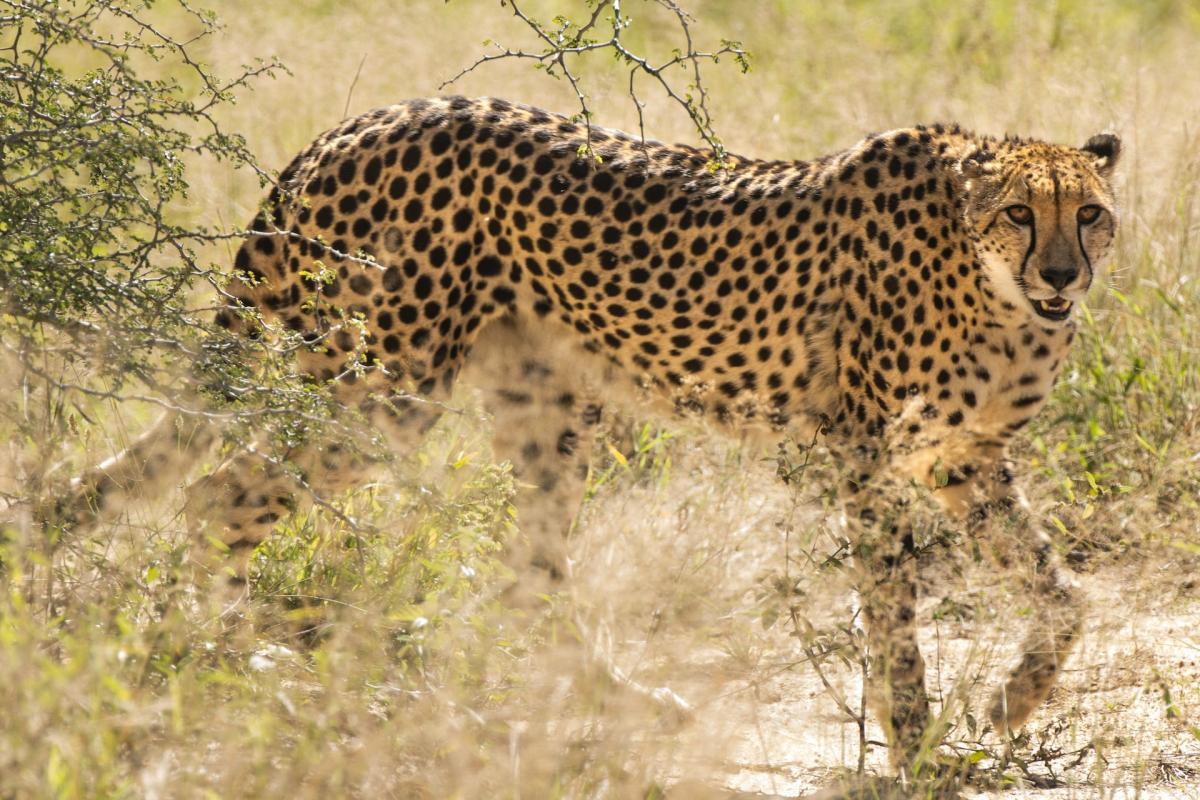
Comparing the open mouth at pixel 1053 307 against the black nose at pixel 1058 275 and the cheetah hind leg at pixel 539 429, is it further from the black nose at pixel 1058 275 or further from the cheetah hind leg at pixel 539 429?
the cheetah hind leg at pixel 539 429

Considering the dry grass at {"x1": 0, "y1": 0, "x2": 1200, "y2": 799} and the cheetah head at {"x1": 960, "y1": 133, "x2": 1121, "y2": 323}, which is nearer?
the dry grass at {"x1": 0, "y1": 0, "x2": 1200, "y2": 799}

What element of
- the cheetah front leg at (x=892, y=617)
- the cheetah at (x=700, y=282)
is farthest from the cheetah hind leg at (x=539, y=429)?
the cheetah front leg at (x=892, y=617)

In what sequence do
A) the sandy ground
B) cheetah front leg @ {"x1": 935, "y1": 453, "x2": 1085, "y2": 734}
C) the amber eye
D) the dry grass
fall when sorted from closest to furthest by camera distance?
the dry grass
the sandy ground
cheetah front leg @ {"x1": 935, "y1": 453, "x2": 1085, "y2": 734}
the amber eye

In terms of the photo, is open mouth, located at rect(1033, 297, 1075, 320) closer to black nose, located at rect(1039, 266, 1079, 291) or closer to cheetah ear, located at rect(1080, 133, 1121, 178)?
black nose, located at rect(1039, 266, 1079, 291)

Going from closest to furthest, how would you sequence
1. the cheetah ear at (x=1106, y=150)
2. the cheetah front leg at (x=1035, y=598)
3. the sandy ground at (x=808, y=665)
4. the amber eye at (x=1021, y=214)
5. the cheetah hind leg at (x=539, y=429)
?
the sandy ground at (x=808, y=665)
the cheetah front leg at (x=1035, y=598)
the amber eye at (x=1021, y=214)
the cheetah ear at (x=1106, y=150)
the cheetah hind leg at (x=539, y=429)

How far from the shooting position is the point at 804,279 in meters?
4.32

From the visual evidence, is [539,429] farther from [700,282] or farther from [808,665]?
[808,665]

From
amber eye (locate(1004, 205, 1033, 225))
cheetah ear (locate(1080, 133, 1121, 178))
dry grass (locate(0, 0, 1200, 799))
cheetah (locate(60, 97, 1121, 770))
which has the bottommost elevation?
dry grass (locate(0, 0, 1200, 799))

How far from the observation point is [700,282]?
433cm

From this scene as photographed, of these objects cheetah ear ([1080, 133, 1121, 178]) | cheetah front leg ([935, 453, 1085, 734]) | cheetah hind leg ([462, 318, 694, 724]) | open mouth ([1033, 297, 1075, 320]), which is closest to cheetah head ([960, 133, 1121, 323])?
open mouth ([1033, 297, 1075, 320])

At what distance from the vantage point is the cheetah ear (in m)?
4.35

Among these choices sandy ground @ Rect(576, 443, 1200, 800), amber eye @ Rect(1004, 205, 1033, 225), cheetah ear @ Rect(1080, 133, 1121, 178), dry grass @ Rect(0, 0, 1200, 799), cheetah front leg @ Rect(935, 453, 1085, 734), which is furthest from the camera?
cheetah ear @ Rect(1080, 133, 1121, 178)

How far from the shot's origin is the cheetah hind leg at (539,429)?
4.50m

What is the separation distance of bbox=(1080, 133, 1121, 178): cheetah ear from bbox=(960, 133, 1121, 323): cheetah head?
165 millimetres
